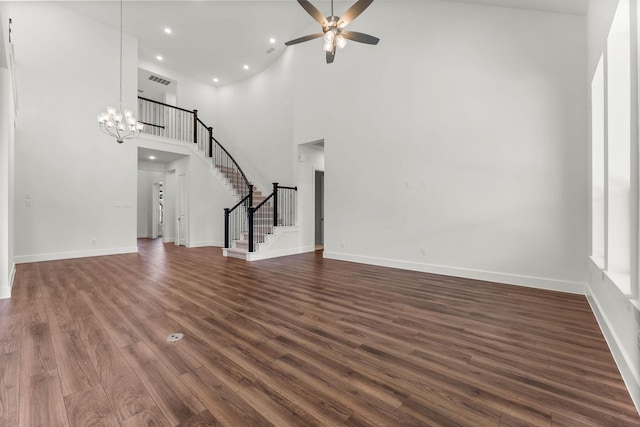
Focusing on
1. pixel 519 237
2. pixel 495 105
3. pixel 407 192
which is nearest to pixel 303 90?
pixel 407 192

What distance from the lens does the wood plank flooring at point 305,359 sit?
152 centimetres

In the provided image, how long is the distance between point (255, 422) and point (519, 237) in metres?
4.36

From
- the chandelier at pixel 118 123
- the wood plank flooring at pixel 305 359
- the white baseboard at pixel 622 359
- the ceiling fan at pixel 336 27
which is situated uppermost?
the ceiling fan at pixel 336 27

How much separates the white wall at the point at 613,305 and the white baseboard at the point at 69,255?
8.91 meters

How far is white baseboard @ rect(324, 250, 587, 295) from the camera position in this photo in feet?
12.5

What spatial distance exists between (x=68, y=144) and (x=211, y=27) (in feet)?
15.0

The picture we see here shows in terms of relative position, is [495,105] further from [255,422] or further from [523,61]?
[255,422]

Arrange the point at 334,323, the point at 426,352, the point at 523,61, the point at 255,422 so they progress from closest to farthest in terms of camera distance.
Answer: the point at 255,422 → the point at 426,352 → the point at 334,323 → the point at 523,61

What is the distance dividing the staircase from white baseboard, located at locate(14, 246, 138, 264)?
2.71 m

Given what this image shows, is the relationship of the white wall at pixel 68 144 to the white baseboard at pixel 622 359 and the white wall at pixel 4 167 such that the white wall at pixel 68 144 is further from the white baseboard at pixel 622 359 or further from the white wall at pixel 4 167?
the white baseboard at pixel 622 359

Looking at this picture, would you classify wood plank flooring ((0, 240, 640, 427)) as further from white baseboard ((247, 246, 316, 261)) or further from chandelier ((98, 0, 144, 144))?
chandelier ((98, 0, 144, 144))

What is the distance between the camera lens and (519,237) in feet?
13.6

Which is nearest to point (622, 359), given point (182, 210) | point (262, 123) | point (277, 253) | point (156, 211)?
point (277, 253)

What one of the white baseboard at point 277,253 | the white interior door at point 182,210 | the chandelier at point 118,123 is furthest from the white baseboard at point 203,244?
the chandelier at point 118,123
